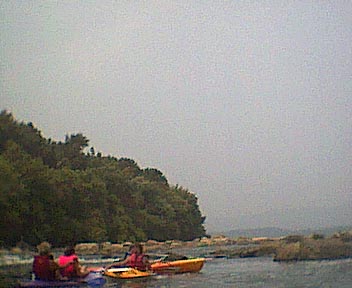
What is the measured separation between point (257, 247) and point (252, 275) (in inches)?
9.5

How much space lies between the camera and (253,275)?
4590 mm

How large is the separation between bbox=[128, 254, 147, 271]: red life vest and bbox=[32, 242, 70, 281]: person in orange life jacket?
563 millimetres

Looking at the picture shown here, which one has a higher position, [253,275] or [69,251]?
[69,251]

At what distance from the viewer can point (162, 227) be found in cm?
465

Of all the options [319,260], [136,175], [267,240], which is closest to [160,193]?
[136,175]

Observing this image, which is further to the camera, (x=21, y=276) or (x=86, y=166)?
(x=86, y=166)

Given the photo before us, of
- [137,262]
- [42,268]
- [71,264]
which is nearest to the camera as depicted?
[42,268]

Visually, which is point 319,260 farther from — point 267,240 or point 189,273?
point 189,273

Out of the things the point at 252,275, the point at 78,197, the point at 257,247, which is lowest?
the point at 252,275

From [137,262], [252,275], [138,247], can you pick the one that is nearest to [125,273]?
[137,262]

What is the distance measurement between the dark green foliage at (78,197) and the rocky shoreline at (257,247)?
2.8 inches

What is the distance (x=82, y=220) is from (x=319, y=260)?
6.27ft

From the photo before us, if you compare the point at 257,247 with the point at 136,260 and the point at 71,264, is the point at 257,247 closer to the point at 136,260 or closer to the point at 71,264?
the point at 136,260

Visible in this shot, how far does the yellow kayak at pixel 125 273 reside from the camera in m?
4.77
